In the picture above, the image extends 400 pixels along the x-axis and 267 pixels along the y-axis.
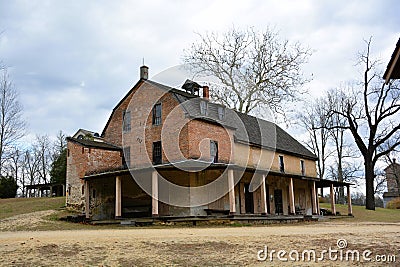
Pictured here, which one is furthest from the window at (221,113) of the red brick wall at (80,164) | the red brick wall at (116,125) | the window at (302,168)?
the window at (302,168)

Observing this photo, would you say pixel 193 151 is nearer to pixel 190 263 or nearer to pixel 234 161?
pixel 234 161

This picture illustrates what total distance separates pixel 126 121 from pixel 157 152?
3836 millimetres

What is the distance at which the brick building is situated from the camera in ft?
77.4

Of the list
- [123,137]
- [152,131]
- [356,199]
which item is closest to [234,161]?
[152,131]

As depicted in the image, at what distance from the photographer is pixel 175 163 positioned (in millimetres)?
22844

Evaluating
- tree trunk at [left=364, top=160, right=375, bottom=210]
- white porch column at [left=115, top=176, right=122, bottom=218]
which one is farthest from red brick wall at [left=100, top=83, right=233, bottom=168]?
tree trunk at [left=364, top=160, right=375, bottom=210]

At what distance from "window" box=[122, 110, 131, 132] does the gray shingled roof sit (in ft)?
9.05

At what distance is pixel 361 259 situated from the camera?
7.51 metres

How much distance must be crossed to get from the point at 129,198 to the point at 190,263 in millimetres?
18957

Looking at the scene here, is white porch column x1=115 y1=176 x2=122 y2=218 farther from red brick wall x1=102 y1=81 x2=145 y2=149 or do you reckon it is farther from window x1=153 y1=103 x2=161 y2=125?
red brick wall x1=102 y1=81 x2=145 y2=149

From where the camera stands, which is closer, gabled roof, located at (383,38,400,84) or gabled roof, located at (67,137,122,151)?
gabled roof, located at (383,38,400,84)

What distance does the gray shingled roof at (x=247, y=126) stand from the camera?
27.3m

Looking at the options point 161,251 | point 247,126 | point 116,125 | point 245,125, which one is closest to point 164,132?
point 116,125

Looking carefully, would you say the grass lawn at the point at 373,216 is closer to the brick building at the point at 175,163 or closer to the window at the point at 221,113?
the brick building at the point at 175,163
